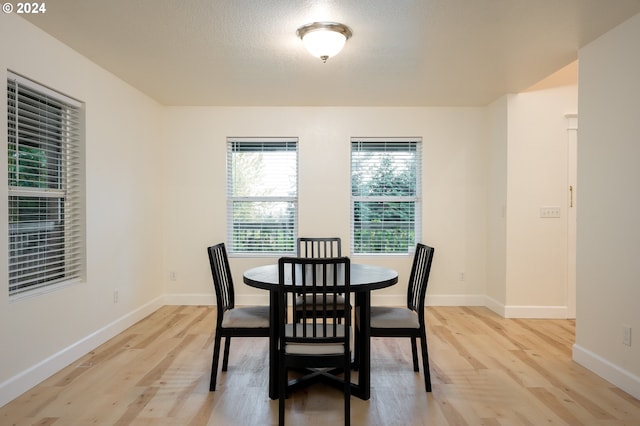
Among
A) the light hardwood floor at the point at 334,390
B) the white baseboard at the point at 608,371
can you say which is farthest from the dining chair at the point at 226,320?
the white baseboard at the point at 608,371

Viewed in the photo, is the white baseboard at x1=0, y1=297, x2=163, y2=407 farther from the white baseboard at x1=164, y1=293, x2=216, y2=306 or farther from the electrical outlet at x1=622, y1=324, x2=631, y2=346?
the electrical outlet at x1=622, y1=324, x2=631, y2=346

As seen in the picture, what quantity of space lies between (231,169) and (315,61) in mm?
2086

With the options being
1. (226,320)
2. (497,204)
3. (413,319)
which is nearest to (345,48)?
(413,319)

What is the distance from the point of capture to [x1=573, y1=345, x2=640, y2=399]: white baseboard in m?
2.59

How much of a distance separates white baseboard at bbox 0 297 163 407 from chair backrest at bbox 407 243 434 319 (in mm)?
2613

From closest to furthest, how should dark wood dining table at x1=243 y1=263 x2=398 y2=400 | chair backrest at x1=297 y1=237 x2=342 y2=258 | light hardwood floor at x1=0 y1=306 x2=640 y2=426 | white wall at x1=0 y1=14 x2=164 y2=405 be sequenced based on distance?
1. light hardwood floor at x1=0 y1=306 x2=640 y2=426
2. dark wood dining table at x1=243 y1=263 x2=398 y2=400
3. white wall at x1=0 y1=14 x2=164 y2=405
4. chair backrest at x1=297 y1=237 x2=342 y2=258

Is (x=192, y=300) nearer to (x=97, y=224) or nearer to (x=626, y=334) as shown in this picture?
(x=97, y=224)

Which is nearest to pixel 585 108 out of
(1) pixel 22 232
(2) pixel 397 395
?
(2) pixel 397 395

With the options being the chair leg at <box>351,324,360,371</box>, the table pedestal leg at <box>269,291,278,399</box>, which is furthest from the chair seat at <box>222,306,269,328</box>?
the chair leg at <box>351,324,360,371</box>

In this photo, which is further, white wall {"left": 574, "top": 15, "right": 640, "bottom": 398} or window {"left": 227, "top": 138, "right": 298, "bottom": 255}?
window {"left": 227, "top": 138, "right": 298, "bottom": 255}

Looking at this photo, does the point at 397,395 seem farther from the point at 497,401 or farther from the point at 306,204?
the point at 306,204

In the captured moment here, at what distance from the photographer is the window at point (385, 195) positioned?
5.05 m

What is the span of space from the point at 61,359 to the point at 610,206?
412 centimetres

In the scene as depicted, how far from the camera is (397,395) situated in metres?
2.58
